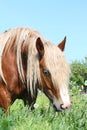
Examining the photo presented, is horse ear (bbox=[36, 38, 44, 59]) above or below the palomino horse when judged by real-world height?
above

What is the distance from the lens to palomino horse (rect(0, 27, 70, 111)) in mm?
5246

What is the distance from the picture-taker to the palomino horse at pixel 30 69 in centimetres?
525

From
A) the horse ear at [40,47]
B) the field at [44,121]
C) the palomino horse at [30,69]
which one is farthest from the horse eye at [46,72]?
the field at [44,121]

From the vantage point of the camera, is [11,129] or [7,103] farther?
[7,103]

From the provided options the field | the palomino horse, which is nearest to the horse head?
the palomino horse

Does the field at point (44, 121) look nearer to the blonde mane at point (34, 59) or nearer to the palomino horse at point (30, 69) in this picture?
the palomino horse at point (30, 69)

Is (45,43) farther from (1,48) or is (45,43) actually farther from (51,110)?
(51,110)

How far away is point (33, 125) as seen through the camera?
157 inches

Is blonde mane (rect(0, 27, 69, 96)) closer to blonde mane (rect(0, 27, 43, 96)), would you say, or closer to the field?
blonde mane (rect(0, 27, 43, 96))

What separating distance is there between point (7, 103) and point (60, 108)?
776 millimetres

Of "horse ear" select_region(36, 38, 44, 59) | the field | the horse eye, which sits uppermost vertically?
"horse ear" select_region(36, 38, 44, 59)

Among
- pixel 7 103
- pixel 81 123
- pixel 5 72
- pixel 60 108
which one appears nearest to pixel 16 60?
pixel 5 72

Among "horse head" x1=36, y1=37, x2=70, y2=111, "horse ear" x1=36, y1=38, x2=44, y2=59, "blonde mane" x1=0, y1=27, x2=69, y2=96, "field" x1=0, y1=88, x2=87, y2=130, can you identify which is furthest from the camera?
"horse ear" x1=36, y1=38, x2=44, y2=59

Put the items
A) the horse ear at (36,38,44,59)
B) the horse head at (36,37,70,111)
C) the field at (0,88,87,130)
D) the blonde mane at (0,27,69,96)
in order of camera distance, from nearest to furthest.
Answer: the field at (0,88,87,130) → the horse head at (36,37,70,111) → the blonde mane at (0,27,69,96) → the horse ear at (36,38,44,59)
